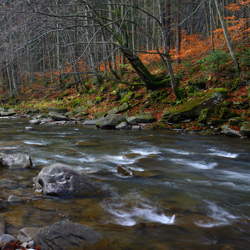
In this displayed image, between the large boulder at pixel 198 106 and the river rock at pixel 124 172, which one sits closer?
the river rock at pixel 124 172

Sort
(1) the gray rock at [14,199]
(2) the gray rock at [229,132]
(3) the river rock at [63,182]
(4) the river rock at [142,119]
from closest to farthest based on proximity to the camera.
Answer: (1) the gray rock at [14,199] < (3) the river rock at [63,182] < (2) the gray rock at [229,132] < (4) the river rock at [142,119]

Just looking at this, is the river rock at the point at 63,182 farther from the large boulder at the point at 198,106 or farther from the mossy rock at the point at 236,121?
the large boulder at the point at 198,106

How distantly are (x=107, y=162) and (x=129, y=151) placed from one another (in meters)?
1.54

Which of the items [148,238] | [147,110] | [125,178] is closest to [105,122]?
[147,110]

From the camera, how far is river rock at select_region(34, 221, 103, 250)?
2.43m

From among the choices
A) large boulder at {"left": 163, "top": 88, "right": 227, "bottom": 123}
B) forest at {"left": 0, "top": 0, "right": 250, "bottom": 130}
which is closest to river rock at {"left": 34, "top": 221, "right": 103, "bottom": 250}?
forest at {"left": 0, "top": 0, "right": 250, "bottom": 130}

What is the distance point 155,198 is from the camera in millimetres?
4125

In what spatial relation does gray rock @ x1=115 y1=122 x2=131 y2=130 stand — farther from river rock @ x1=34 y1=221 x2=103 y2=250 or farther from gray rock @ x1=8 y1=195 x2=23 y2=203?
river rock @ x1=34 y1=221 x2=103 y2=250

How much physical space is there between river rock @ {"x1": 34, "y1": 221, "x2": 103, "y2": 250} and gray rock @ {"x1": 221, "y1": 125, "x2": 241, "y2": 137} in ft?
25.7

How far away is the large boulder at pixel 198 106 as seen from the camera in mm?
10953

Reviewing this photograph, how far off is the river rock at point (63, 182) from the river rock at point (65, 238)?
150 cm

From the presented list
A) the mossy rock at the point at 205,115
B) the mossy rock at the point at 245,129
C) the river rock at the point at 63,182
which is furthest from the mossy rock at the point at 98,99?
the river rock at the point at 63,182

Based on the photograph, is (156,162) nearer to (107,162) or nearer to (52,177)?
(107,162)

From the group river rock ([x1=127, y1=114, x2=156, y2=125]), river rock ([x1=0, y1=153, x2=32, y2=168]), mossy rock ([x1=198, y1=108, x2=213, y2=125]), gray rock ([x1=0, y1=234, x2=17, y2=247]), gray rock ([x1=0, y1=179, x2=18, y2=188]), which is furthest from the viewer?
river rock ([x1=127, y1=114, x2=156, y2=125])
